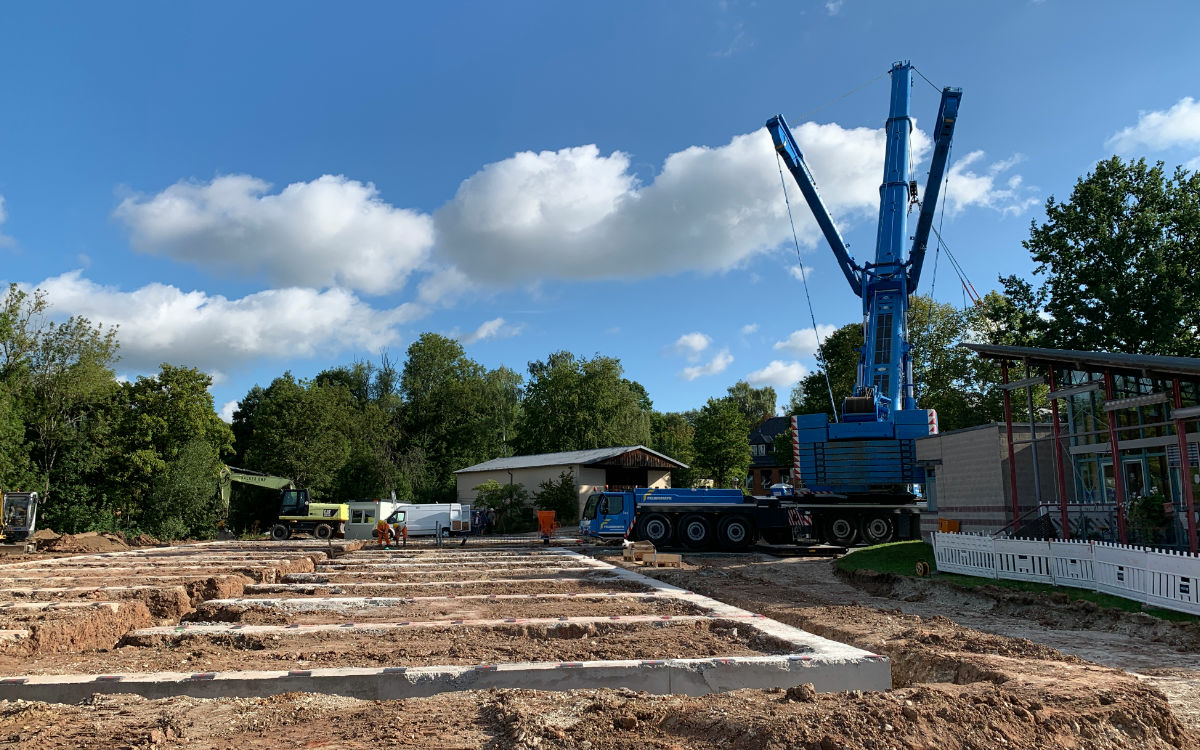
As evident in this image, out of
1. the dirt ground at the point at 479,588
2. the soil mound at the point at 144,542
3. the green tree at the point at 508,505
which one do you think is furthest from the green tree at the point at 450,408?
the dirt ground at the point at 479,588

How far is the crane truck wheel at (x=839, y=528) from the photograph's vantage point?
2470cm

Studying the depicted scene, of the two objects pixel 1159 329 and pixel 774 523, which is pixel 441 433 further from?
pixel 1159 329

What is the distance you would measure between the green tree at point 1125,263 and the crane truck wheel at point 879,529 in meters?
8.47

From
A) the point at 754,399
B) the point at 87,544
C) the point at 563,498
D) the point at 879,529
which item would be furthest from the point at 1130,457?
the point at 754,399

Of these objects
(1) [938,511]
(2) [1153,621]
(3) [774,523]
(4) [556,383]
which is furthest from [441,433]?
(2) [1153,621]

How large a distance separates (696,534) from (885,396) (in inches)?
292

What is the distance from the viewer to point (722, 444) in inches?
2021

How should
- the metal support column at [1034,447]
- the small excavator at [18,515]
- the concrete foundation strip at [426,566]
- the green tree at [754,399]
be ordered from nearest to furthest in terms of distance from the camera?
the metal support column at [1034,447] < the concrete foundation strip at [426,566] < the small excavator at [18,515] < the green tree at [754,399]

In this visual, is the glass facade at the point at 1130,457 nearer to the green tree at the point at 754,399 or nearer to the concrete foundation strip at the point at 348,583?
the concrete foundation strip at the point at 348,583

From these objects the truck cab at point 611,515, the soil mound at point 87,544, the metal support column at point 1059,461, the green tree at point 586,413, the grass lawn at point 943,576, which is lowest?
the soil mound at point 87,544

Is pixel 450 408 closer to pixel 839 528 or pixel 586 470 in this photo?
pixel 586 470

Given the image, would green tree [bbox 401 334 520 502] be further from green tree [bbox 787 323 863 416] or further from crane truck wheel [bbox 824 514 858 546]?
crane truck wheel [bbox 824 514 858 546]

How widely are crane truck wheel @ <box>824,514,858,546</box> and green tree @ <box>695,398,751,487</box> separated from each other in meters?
26.4

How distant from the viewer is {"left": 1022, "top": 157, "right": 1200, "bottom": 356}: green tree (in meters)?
24.1
